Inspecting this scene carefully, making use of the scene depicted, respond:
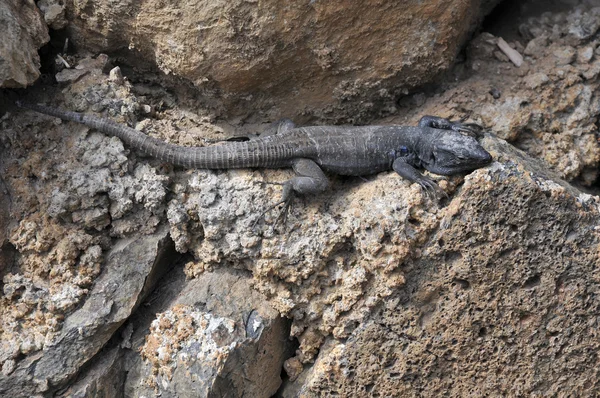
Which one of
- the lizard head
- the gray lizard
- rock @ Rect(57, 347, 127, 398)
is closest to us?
rock @ Rect(57, 347, 127, 398)

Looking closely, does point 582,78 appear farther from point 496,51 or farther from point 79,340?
point 79,340

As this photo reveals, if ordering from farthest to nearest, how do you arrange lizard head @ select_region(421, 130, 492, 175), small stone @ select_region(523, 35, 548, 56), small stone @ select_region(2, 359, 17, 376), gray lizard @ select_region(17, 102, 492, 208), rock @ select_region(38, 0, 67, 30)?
small stone @ select_region(523, 35, 548, 56) < rock @ select_region(38, 0, 67, 30) < gray lizard @ select_region(17, 102, 492, 208) < lizard head @ select_region(421, 130, 492, 175) < small stone @ select_region(2, 359, 17, 376)

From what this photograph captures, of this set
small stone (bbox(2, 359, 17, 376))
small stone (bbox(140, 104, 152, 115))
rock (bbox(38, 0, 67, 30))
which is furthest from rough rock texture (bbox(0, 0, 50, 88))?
small stone (bbox(2, 359, 17, 376))

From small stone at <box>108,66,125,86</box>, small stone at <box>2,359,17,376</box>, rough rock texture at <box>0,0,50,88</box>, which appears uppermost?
rough rock texture at <box>0,0,50,88</box>

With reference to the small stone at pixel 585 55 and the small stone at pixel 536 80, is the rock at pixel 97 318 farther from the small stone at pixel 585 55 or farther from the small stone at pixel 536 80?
the small stone at pixel 585 55

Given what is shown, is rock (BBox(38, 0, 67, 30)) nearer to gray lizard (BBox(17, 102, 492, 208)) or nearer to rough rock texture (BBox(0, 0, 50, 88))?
rough rock texture (BBox(0, 0, 50, 88))

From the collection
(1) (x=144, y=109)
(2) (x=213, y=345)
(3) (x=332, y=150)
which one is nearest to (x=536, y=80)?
(3) (x=332, y=150)

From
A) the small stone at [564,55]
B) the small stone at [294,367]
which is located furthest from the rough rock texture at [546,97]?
the small stone at [294,367]

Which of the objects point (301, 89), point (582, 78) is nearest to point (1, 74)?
point (301, 89)
